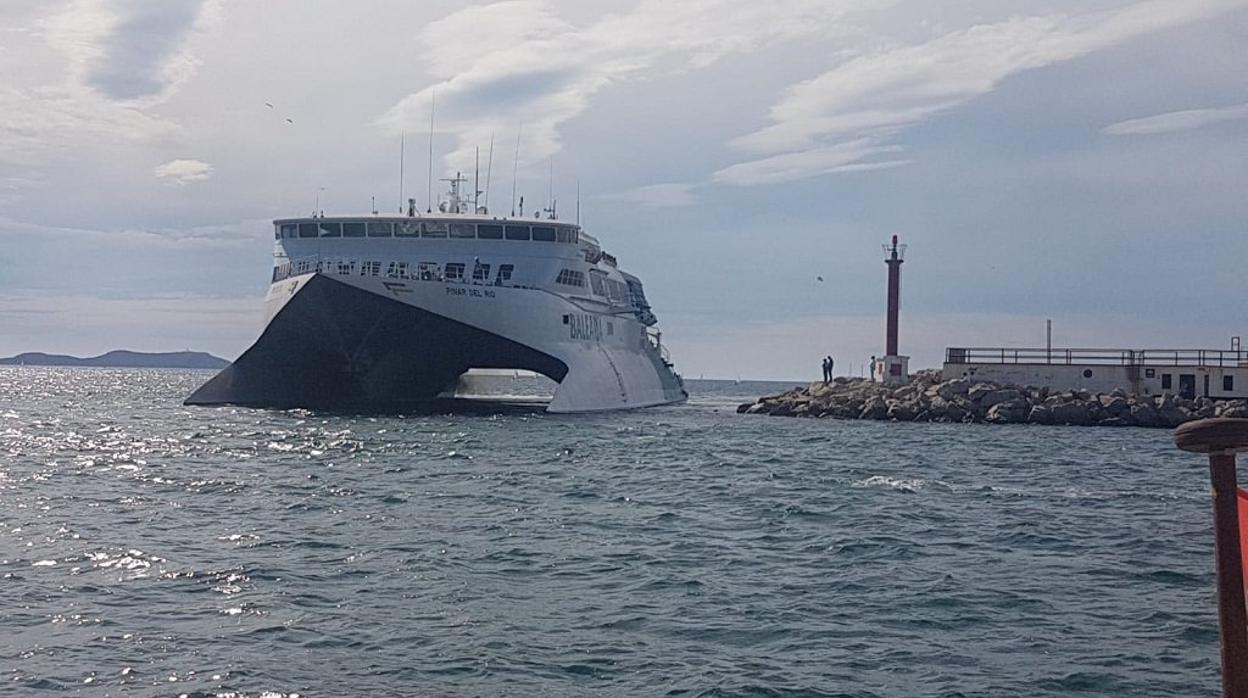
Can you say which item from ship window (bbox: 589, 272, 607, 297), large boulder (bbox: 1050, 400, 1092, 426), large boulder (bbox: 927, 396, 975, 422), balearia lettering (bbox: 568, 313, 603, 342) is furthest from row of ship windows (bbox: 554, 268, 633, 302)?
large boulder (bbox: 1050, 400, 1092, 426)

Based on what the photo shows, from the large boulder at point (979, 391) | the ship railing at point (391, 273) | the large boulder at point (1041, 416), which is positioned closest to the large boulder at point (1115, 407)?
the large boulder at point (1041, 416)

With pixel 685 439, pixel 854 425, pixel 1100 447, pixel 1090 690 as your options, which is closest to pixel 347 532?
pixel 1090 690

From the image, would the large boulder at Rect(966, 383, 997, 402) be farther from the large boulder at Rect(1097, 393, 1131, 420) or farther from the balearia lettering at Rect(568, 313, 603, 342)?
the balearia lettering at Rect(568, 313, 603, 342)

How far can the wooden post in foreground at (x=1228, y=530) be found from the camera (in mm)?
4680

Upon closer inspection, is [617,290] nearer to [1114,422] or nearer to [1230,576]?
[1114,422]

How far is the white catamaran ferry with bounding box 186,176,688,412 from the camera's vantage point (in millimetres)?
43219

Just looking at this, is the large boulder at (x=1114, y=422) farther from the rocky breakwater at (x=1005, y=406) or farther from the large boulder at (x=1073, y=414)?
the large boulder at (x=1073, y=414)

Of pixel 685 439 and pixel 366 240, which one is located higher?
pixel 366 240

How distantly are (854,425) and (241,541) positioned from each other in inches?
1403

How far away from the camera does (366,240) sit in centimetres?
4756

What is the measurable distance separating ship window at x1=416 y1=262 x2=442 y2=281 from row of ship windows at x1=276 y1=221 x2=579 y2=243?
4.07 ft

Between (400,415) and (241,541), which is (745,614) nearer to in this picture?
(241,541)

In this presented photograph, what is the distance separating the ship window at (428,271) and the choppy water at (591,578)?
15975 millimetres

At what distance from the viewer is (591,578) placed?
15078 mm
